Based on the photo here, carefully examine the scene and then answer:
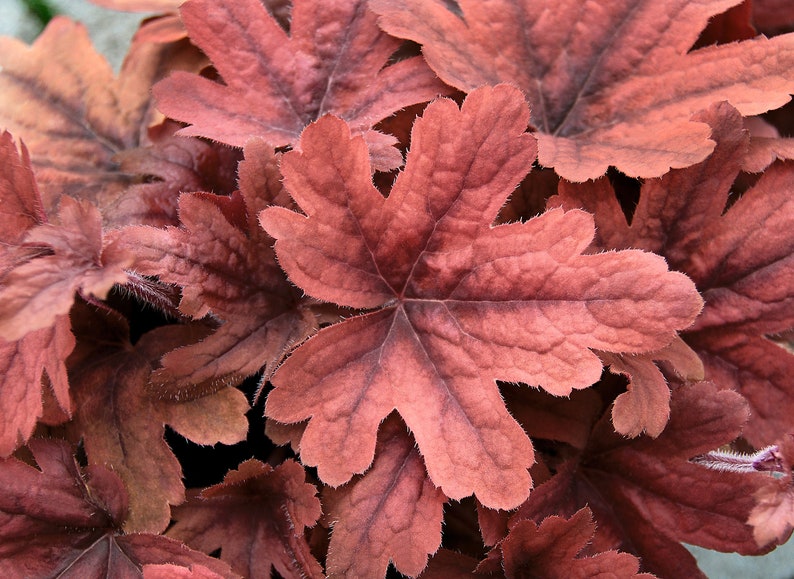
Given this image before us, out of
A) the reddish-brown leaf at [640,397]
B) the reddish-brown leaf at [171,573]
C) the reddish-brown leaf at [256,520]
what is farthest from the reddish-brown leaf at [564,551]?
the reddish-brown leaf at [171,573]

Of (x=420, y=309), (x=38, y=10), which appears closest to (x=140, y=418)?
(x=420, y=309)

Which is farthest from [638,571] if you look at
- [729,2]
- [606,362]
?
[729,2]

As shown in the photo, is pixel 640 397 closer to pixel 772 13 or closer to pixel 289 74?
pixel 289 74

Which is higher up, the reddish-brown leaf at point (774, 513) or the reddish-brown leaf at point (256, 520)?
the reddish-brown leaf at point (774, 513)

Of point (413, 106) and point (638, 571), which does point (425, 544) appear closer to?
point (638, 571)

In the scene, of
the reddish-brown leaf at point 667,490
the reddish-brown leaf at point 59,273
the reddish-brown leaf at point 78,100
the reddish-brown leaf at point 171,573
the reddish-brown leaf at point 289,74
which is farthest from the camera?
the reddish-brown leaf at point 78,100

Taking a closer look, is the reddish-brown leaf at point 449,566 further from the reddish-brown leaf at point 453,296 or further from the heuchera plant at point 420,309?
the reddish-brown leaf at point 453,296

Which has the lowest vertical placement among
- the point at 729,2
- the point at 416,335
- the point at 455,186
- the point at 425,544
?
the point at 425,544
